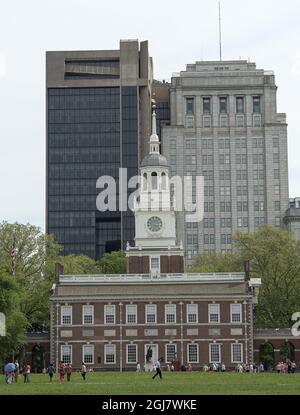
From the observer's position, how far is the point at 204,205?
196625 millimetres

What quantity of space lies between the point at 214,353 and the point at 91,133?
95048 millimetres

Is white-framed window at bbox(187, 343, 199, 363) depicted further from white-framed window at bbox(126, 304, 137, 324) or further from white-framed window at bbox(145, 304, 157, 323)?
white-framed window at bbox(126, 304, 137, 324)

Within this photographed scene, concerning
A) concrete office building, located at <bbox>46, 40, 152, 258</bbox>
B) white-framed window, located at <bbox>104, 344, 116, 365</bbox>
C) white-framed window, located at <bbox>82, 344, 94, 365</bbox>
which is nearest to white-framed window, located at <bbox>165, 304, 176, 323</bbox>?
white-framed window, located at <bbox>104, 344, 116, 365</bbox>

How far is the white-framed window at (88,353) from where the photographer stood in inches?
3952

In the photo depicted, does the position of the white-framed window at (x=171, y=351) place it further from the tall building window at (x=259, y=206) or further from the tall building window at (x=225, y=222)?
the tall building window at (x=259, y=206)

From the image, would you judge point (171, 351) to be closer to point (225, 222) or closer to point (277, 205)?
point (225, 222)

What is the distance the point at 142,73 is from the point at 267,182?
30.3 meters

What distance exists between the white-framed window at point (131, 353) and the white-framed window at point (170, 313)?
400 centimetres

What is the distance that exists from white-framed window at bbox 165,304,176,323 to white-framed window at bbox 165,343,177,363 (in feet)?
7.39

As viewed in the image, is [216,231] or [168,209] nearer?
[168,209]

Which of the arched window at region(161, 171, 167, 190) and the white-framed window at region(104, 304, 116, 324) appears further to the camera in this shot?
the arched window at region(161, 171, 167, 190)

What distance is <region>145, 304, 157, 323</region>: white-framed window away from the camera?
10112cm
